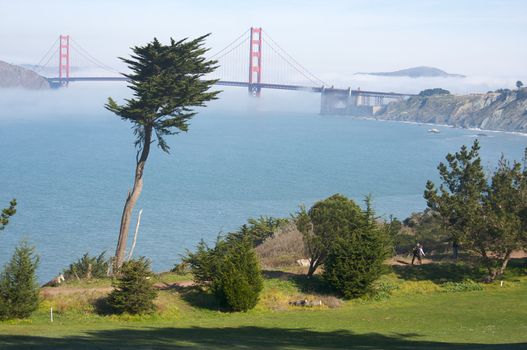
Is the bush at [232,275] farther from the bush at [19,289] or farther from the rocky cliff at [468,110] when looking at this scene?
the rocky cliff at [468,110]

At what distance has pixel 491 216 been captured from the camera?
2147cm

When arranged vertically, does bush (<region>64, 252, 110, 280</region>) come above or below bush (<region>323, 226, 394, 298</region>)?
below

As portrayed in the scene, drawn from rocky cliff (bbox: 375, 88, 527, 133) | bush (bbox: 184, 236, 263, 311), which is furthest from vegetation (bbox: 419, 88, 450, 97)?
bush (bbox: 184, 236, 263, 311)

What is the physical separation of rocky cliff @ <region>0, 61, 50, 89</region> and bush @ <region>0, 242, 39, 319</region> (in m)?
128

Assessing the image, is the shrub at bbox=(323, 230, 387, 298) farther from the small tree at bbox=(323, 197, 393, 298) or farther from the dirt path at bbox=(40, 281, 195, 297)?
the dirt path at bbox=(40, 281, 195, 297)

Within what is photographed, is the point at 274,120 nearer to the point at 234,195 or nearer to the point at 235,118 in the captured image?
the point at 235,118

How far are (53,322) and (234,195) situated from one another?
144ft

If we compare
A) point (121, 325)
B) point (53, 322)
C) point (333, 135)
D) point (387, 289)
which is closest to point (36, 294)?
point (53, 322)

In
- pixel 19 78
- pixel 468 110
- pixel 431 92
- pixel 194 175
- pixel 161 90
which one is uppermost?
pixel 431 92

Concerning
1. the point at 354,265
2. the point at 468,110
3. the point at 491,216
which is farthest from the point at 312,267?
the point at 468,110

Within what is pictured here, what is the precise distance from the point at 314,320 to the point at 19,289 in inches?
242

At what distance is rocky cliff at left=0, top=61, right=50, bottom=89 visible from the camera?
147 metres

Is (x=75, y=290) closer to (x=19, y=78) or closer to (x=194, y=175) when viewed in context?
(x=194, y=175)

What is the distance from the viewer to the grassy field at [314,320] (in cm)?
1340
